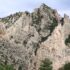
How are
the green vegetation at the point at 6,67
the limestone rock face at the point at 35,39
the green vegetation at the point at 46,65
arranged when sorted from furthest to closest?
the limestone rock face at the point at 35,39
the green vegetation at the point at 46,65
the green vegetation at the point at 6,67

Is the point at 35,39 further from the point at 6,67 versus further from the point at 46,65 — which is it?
the point at 6,67

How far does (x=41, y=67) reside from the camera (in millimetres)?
55312

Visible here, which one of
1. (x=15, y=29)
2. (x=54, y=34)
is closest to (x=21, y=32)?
(x=15, y=29)

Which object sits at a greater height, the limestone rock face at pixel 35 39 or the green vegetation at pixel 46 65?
the limestone rock face at pixel 35 39

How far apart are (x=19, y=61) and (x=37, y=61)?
265cm

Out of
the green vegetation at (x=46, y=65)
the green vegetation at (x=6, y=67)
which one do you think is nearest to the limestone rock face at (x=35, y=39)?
the green vegetation at (x=46, y=65)

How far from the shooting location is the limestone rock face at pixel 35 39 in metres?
57.4

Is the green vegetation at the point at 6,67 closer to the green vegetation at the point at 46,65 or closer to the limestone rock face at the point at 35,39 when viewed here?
the limestone rock face at the point at 35,39

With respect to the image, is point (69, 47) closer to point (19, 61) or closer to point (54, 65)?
point (54, 65)

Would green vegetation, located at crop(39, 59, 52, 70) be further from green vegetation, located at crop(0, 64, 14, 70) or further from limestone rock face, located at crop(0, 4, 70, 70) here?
green vegetation, located at crop(0, 64, 14, 70)

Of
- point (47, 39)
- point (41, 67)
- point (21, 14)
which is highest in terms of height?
point (21, 14)

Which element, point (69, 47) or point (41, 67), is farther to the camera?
point (69, 47)

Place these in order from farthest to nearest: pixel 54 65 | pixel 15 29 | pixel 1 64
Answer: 1. pixel 15 29
2. pixel 54 65
3. pixel 1 64

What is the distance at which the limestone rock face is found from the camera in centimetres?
5738
